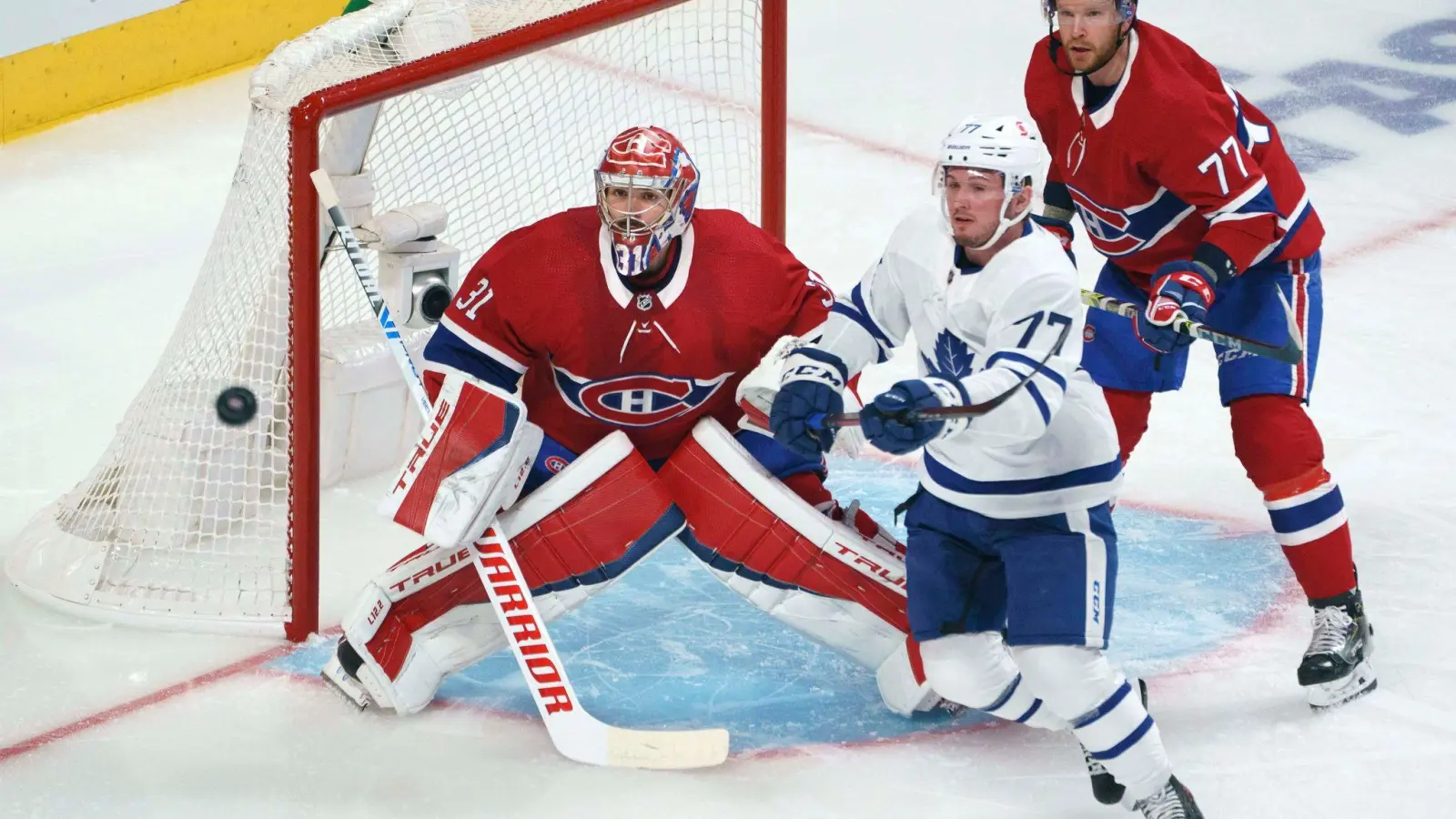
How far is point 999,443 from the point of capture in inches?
106

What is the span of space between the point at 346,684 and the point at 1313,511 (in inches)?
61.8

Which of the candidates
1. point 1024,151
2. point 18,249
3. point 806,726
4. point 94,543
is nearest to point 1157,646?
point 806,726

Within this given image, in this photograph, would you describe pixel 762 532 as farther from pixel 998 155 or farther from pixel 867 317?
pixel 998 155

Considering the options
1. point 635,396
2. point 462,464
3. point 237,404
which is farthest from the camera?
point 237,404

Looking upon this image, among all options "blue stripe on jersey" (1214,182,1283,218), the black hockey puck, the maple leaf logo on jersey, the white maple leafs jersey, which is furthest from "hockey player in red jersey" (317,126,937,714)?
"blue stripe on jersey" (1214,182,1283,218)

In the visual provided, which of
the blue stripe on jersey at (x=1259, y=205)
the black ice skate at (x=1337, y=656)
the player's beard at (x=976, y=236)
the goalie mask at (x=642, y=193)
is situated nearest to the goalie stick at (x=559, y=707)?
the goalie mask at (x=642, y=193)

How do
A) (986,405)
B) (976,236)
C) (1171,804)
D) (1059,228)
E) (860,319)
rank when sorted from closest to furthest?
(986,405)
(976,236)
(1171,804)
(860,319)
(1059,228)

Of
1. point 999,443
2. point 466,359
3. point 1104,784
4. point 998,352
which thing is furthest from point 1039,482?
point 466,359

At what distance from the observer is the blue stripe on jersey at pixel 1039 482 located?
9.18 feet

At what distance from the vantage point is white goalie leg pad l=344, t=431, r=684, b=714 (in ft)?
10.0

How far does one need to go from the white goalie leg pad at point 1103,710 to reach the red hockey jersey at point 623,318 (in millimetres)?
671

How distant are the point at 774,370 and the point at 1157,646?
0.91m

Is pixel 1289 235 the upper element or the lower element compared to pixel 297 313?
upper

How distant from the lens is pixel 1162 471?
4.11 metres
